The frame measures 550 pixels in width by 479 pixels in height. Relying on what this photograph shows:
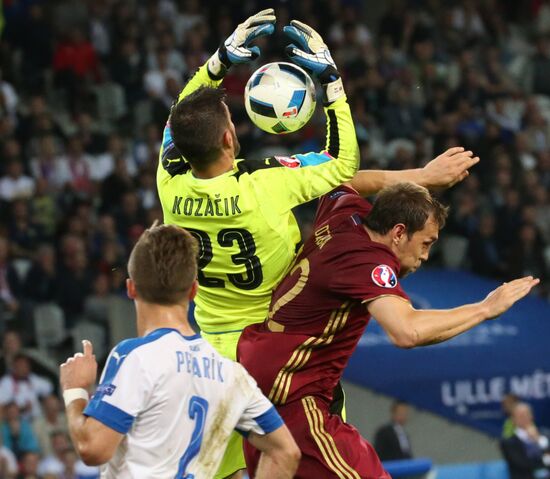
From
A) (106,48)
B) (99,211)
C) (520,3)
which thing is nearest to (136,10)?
(106,48)

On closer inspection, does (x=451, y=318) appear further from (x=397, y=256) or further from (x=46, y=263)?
(x=46, y=263)

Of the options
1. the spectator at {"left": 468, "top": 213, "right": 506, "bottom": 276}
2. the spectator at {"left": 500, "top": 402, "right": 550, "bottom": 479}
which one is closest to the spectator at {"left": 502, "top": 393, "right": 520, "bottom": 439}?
the spectator at {"left": 500, "top": 402, "right": 550, "bottom": 479}

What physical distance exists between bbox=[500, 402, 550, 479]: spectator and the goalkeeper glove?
8119mm

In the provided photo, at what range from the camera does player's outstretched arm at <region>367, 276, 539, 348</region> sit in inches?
211

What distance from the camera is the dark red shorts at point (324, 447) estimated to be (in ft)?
18.9

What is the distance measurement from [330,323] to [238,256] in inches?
22.2

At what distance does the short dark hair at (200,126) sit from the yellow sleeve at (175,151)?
0.29m

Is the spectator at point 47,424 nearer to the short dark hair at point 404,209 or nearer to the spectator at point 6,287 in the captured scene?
the spectator at point 6,287

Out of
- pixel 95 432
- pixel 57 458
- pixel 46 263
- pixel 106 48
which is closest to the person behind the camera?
pixel 95 432

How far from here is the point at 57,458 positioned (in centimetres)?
1256

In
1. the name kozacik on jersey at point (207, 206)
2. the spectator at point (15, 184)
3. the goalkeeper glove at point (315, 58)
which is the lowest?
the spectator at point (15, 184)

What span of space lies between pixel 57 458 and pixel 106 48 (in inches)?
264

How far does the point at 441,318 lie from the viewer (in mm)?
5418

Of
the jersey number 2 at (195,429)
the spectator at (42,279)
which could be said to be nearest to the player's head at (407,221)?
the jersey number 2 at (195,429)
